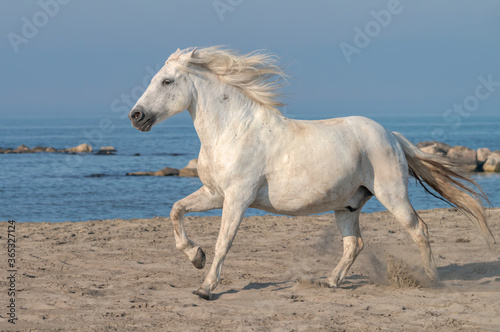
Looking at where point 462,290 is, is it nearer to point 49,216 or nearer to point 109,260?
point 109,260

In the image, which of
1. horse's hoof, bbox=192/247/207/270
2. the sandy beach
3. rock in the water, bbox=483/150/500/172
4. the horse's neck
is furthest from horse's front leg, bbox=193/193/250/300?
rock in the water, bbox=483/150/500/172

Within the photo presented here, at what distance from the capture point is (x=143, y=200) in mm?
14977

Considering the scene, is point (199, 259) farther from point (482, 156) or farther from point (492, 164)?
point (482, 156)

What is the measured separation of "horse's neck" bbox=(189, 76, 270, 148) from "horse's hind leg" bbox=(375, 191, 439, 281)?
1345 mm

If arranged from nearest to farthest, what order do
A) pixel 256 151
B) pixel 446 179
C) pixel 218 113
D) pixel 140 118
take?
pixel 140 118 < pixel 256 151 < pixel 218 113 < pixel 446 179

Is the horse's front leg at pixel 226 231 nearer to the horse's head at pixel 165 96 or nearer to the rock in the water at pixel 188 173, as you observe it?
the horse's head at pixel 165 96

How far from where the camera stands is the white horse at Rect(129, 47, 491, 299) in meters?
5.02

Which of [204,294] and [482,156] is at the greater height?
[204,294]

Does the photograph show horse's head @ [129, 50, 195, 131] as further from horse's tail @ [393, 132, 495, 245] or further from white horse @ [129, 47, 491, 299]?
horse's tail @ [393, 132, 495, 245]

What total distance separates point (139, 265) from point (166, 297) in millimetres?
1360

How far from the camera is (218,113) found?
5.18 m

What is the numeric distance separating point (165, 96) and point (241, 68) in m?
0.71

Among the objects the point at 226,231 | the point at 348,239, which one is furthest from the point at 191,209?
the point at 348,239

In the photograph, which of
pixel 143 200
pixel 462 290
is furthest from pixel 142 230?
pixel 143 200
